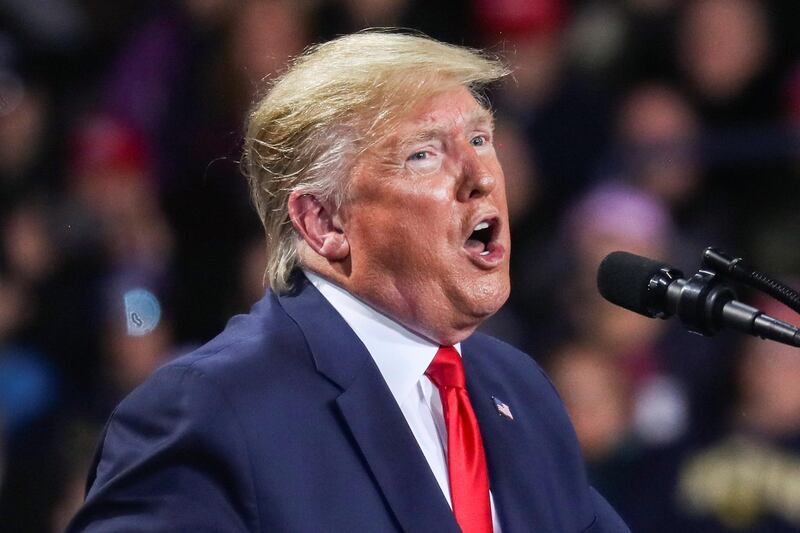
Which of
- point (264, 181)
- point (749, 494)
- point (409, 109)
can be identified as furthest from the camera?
point (749, 494)

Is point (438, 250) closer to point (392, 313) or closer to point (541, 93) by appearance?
point (392, 313)

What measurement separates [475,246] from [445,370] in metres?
0.19

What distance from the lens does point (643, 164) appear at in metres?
3.94

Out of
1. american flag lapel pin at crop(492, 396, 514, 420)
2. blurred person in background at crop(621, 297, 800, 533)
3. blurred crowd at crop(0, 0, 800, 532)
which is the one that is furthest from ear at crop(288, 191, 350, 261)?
blurred person in background at crop(621, 297, 800, 533)

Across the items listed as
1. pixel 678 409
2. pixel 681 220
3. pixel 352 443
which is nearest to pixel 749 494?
pixel 678 409

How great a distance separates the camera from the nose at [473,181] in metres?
1.89

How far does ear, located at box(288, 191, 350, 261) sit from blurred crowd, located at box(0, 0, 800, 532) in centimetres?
140

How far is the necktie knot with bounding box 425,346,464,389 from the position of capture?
6.33 ft

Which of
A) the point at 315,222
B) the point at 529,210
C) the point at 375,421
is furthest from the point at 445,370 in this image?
the point at 529,210

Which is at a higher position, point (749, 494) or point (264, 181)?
point (264, 181)

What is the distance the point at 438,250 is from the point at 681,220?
217cm

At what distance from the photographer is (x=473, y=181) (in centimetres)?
189

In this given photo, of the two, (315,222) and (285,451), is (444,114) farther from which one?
(285,451)

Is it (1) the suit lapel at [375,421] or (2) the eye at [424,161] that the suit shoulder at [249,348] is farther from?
(2) the eye at [424,161]
